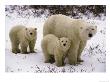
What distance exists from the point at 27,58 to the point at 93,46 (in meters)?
0.53

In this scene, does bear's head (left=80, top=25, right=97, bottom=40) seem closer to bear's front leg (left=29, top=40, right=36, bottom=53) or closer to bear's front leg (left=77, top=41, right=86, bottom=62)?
bear's front leg (left=77, top=41, right=86, bottom=62)

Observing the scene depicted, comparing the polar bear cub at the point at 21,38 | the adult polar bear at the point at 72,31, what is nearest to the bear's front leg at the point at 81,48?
the adult polar bear at the point at 72,31

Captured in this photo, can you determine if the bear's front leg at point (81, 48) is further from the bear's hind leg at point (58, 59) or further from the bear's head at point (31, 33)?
the bear's head at point (31, 33)

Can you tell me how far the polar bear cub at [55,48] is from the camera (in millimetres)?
1985

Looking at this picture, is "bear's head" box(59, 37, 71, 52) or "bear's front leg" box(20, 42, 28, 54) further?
"bear's front leg" box(20, 42, 28, 54)

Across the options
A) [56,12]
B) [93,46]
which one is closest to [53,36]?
[56,12]

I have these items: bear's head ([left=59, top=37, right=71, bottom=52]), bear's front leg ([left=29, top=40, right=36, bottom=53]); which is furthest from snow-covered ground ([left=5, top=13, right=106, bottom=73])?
bear's head ([left=59, top=37, right=71, bottom=52])

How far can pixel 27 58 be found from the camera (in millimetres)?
2137

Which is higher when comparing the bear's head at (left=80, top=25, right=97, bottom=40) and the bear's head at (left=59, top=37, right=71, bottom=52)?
the bear's head at (left=80, top=25, right=97, bottom=40)

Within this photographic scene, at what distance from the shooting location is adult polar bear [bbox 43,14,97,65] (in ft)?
6.51

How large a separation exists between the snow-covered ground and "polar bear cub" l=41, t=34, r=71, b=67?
0.15ft

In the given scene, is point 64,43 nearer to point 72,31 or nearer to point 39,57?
point 72,31

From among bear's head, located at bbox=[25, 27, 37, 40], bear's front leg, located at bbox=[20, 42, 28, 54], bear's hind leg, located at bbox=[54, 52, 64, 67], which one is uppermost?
bear's head, located at bbox=[25, 27, 37, 40]
